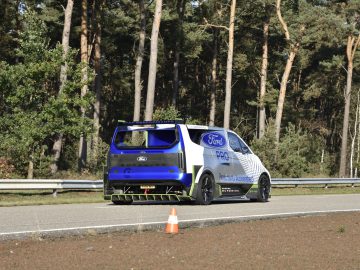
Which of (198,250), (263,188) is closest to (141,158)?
(263,188)

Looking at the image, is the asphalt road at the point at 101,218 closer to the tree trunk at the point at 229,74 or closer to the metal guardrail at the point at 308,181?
the metal guardrail at the point at 308,181

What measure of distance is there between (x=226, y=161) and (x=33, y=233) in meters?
9.02

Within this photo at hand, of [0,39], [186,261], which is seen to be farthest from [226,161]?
[0,39]

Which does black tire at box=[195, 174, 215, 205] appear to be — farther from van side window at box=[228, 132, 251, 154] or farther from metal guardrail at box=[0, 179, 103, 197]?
metal guardrail at box=[0, 179, 103, 197]

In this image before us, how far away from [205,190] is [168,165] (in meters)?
1.45

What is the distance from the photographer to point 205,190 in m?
16.9

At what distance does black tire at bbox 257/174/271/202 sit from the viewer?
1948 centimetres

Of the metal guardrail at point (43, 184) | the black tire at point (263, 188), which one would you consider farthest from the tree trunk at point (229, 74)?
the black tire at point (263, 188)

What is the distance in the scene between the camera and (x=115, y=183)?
54.6ft

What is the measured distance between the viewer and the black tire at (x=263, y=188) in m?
19.5

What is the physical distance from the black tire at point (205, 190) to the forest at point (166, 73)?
995 centimetres

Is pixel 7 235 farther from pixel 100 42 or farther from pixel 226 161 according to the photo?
pixel 100 42

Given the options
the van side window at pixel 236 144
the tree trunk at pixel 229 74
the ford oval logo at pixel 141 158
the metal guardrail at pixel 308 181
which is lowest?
the metal guardrail at pixel 308 181

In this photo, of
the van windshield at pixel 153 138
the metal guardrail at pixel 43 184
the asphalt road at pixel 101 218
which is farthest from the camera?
the metal guardrail at pixel 43 184
